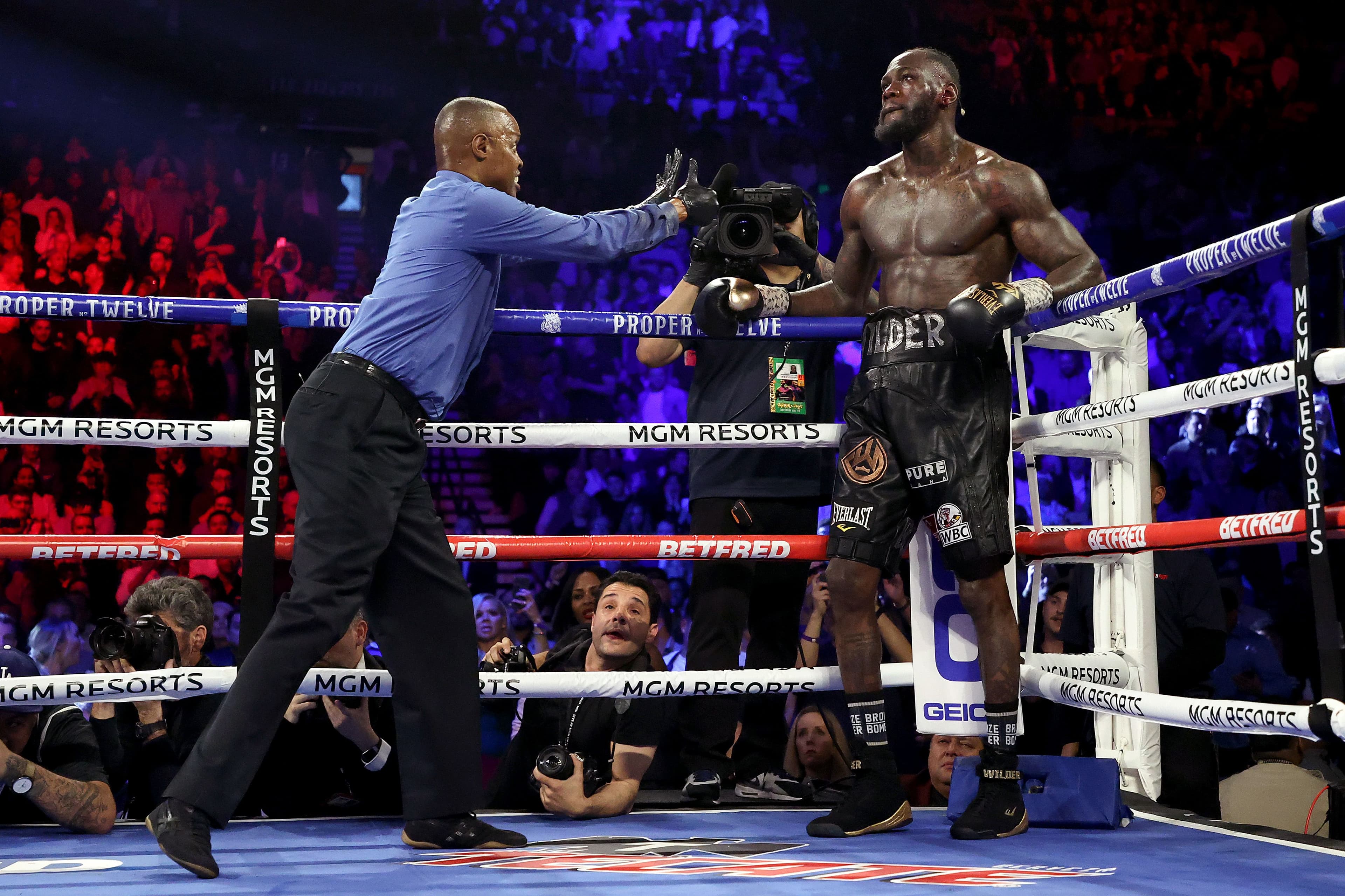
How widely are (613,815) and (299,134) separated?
5272 mm

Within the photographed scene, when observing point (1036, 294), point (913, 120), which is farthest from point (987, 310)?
point (913, 120)

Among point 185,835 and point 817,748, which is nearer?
point 185,835

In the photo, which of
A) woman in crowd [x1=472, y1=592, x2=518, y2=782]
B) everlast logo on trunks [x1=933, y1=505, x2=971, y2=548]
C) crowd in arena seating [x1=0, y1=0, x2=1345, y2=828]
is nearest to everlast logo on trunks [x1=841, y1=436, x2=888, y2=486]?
everlast logo on trunks [x1=933, y1=505, x2=971, y2=548]

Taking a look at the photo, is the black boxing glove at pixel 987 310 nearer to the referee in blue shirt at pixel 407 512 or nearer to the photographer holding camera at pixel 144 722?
the referee in blue shirt at pixel 407 512

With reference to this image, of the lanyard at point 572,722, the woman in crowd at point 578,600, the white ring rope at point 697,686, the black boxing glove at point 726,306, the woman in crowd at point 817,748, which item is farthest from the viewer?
the woman in crowd at point 578,600

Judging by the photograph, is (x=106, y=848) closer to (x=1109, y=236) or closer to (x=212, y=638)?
(x=212, y=638)

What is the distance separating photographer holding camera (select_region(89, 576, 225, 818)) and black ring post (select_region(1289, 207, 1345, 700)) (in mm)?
1669

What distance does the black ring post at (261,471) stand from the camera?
1.79m

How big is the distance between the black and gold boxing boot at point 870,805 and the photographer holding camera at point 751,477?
358mm

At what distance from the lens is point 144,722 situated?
2102 millimetres

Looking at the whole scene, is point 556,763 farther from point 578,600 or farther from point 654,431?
point 578,600

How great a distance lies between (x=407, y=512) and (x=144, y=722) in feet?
2.45

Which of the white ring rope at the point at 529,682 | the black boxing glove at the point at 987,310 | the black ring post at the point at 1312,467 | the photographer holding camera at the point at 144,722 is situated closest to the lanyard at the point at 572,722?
the white ring rope at the point at 529,682

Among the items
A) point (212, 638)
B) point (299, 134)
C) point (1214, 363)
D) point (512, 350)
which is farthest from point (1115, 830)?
point (299, 134)
